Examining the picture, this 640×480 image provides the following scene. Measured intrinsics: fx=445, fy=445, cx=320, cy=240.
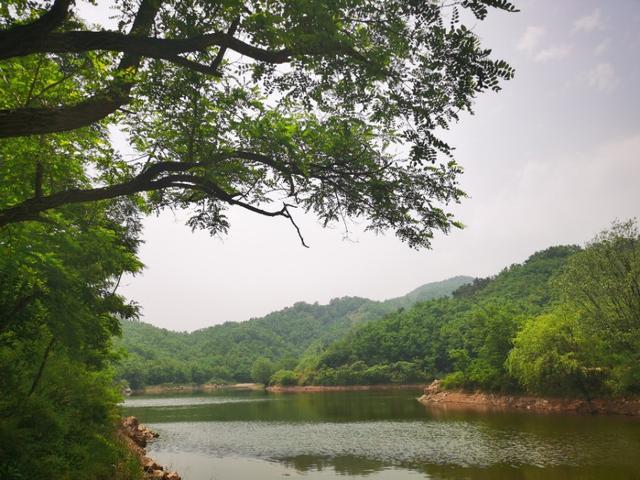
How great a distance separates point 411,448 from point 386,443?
8.33ft

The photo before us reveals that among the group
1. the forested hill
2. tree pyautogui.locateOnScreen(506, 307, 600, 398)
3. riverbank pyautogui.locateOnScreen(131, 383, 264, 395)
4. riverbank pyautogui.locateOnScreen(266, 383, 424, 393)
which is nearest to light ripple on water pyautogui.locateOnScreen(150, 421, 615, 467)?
tree pyautogui.locateOnScreen(506, 307, 600, 398)

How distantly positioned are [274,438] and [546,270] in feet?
289

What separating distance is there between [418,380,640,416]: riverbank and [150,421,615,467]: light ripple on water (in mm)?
11549

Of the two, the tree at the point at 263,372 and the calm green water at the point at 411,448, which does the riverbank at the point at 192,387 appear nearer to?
the tree at the point at 263,372

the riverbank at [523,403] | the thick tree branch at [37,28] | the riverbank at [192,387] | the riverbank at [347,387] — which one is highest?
the thick tree branch at [37,28]

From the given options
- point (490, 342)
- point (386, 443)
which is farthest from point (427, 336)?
point (386, 443)

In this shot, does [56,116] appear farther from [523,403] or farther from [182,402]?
[182,402]

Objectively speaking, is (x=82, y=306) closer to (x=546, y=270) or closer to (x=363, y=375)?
(x=363, y=375)

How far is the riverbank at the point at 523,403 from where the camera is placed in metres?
36.1

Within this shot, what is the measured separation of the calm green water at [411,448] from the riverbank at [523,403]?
10.6ft

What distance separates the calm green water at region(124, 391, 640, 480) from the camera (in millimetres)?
20859

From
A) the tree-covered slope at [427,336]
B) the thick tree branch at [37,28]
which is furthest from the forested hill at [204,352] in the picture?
the thick tree branch at [37,28]

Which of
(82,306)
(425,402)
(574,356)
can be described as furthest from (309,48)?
(425,402)

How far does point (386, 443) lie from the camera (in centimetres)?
2898
